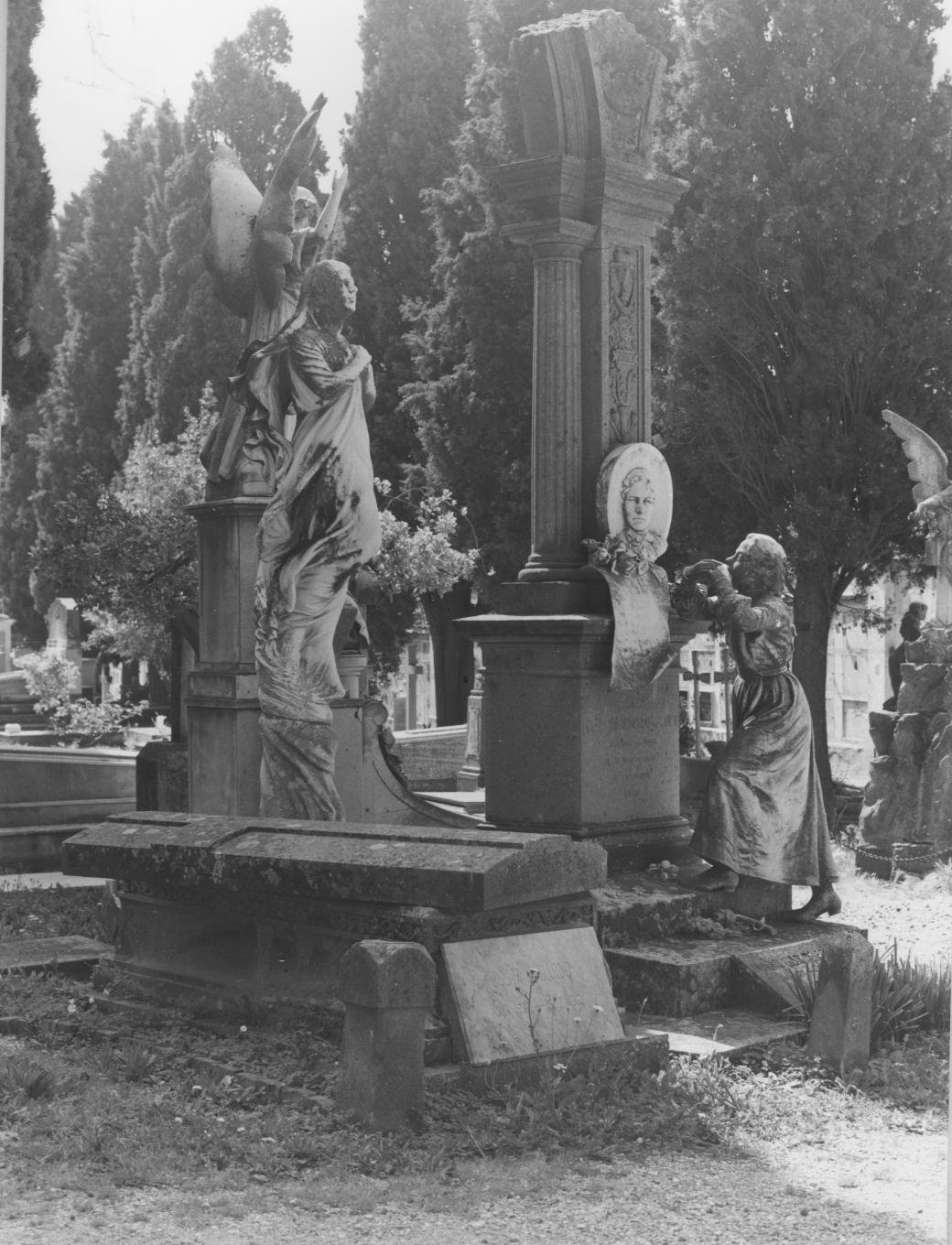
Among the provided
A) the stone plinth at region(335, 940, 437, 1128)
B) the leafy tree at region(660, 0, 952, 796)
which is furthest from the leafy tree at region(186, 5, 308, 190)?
the stone plinth at region(335, 940, 437, 1128)

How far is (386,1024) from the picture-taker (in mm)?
4621

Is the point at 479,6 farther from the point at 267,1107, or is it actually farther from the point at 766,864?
the point at 267,1107

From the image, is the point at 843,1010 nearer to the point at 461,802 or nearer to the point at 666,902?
the point at 666,902

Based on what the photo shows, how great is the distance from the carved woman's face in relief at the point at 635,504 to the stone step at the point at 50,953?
3069 millimetres

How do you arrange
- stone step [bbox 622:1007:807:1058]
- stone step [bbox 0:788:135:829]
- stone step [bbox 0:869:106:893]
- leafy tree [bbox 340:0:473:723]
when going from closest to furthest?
stone step [bbox 622:1007:807:1058]
stone step [bbox 0:869:106:893]
stone step [bbox 0:788:135:829]
leafy tree [bbox 340:0:473:723]

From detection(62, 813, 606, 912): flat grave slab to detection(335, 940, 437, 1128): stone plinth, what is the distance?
0.42m

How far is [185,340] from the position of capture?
2123 centimetres

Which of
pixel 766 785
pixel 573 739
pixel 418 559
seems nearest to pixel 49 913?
pixel 573 739

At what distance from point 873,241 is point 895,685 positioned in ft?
16.1

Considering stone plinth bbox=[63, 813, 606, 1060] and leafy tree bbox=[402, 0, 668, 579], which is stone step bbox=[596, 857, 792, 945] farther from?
leafy tree bbox=[402, 0, 668, 579]

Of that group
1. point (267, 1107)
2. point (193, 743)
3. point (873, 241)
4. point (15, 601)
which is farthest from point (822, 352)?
point (15, 601)

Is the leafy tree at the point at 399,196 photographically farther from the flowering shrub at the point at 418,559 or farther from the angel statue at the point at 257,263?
the angel statue at the point at 257,263

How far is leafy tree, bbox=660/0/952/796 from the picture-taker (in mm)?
15227

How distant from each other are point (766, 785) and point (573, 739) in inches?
35.0
